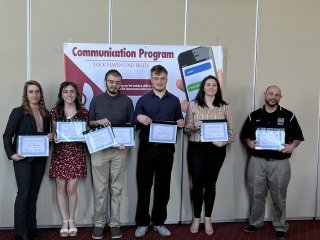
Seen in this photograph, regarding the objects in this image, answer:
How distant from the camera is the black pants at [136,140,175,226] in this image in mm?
3926

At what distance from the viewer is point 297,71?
4543 mm

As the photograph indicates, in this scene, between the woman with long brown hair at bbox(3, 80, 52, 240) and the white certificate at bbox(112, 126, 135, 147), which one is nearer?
the woman with long brown hair at bbox(3, 80, 52, 240)

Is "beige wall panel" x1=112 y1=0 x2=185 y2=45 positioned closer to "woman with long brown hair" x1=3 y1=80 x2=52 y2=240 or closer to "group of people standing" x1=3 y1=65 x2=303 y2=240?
"group of people standing" x1=3 y1=65 x2=303 y2=240

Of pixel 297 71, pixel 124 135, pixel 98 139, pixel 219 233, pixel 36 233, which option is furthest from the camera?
pixel 297 71

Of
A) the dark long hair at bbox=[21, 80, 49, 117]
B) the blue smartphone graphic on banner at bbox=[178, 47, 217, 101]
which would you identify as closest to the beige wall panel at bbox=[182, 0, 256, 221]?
the blue smartphone graphic on banner at bbox=[178, 47, 217, 101]

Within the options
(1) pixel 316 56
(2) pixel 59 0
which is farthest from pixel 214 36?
(2) pixel 59 0

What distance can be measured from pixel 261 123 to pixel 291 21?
1320 millimetres

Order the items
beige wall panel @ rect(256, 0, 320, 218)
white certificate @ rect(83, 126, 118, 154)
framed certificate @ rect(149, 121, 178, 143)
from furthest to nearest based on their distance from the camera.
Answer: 1. beige wall panel @ rect(256, 0, 320, 218)
2. framed certificate @ rect(149, 121, 178, 143)
3. white certificate @ rect(83, 126, 118, 154)

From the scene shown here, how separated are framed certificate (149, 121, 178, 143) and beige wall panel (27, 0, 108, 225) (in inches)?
43.2

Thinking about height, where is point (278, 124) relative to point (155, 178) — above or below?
above

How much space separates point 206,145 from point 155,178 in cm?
63

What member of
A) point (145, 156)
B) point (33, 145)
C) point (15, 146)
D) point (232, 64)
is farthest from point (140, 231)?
point (232, 64)

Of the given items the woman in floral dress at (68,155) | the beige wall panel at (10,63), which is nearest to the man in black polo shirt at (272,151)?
the woman in floral dress at (68,155)

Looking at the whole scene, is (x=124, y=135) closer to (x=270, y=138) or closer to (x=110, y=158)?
(x=110, y=158)
